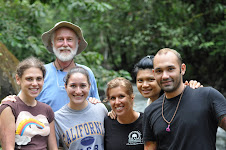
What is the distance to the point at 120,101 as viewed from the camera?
292 cm

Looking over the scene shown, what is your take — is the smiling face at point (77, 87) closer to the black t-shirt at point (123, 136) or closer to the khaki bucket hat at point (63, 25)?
the black t-shirt at point (123, 136)

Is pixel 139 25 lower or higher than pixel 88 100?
higher

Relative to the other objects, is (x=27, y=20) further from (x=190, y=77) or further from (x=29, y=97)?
(x=190, y=77)

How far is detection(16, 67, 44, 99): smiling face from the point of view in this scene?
8.66 ft

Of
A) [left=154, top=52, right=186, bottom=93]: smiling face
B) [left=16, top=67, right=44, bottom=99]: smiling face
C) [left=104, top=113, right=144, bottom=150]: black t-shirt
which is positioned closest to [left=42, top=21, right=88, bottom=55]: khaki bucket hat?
[left=16, top=67, right=44, bottom=99]: smiling face

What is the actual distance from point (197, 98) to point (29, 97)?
61.2 inches

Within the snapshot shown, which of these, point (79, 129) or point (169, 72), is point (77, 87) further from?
point (169, 72)

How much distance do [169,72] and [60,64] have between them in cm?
157

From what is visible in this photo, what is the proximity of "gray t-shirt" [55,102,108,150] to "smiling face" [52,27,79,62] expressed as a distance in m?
0.74

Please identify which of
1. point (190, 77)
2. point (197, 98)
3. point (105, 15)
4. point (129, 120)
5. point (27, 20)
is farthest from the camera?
point (105, 15)

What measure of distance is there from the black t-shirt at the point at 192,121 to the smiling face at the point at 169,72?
11cm

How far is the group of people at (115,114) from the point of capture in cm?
231

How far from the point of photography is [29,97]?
268 cm

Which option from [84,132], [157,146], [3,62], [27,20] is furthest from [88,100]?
[27,20]
